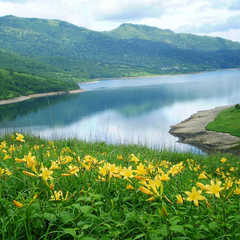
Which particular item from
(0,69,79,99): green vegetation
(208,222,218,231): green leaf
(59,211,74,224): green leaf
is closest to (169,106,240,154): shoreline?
(208,222,218,231): green leaf

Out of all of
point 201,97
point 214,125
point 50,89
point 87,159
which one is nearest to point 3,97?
point 50,89

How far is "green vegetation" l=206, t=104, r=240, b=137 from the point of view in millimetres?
42825

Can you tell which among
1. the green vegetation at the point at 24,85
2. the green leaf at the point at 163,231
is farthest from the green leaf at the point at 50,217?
the green vegetation at the point at 24,85

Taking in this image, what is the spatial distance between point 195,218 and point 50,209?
4.00 feet

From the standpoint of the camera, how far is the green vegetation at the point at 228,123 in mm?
42825

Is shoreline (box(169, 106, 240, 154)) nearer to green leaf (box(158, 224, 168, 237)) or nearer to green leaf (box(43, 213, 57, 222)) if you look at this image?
green leaf (box(158, 224, 168, 237))

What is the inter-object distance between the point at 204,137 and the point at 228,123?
7.25 meters

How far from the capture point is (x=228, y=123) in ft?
153

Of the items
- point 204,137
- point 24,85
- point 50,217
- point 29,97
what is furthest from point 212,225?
point 24,85

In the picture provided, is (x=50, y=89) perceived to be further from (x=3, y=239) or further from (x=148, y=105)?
(x=3, y=239)

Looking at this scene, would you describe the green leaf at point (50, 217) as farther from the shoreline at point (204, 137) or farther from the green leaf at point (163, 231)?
the shoreline at point (204, 137)

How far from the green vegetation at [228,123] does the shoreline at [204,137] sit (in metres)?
1.19

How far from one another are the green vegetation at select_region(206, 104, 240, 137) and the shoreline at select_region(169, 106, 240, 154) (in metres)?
1.19

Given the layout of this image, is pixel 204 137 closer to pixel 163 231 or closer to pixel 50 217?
pixel 163 231
